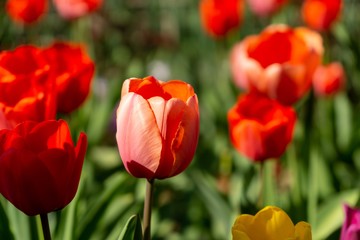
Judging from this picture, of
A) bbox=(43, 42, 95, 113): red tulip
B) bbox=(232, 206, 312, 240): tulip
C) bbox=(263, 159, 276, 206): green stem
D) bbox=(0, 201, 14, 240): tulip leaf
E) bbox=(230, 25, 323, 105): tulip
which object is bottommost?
bbox=(263, 159, 276, 206): green stem

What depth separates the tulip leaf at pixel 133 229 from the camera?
90 centimetres

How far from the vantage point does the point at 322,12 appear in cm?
228

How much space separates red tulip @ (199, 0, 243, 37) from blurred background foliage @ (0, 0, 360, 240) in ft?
0.70

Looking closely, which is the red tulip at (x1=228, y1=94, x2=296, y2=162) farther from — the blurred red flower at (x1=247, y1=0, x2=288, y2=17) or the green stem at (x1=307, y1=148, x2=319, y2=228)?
the blurred red flower at (x1=247, y1=0, x2=288, y2=17)

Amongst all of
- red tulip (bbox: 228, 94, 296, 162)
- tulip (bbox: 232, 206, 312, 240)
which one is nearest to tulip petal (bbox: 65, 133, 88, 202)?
tulip (bbox: 232, 206, 312, 240)

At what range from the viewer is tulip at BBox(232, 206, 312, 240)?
2.56 ft

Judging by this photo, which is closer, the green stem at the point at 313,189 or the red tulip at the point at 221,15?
the green stem at the point at 313,189

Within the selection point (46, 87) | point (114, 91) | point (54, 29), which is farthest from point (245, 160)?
point (54, 29)

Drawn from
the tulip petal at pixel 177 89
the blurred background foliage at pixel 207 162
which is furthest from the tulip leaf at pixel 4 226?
the tulip petal at pixel 177 89

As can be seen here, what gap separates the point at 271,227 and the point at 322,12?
1.61 metres

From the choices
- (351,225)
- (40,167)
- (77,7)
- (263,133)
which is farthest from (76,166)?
(77,7)

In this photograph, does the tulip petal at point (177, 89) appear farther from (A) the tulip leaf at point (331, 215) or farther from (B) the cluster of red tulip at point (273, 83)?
(A) the tulip leaf at point (331, 215)

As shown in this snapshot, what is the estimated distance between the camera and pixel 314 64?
5.00 feet

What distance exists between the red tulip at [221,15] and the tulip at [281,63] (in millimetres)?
709
